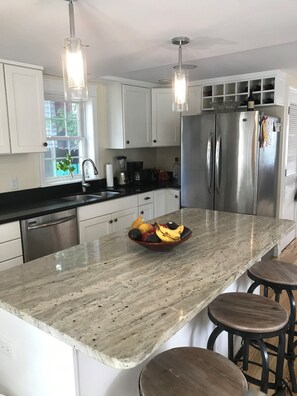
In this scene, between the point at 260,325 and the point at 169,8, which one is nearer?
the point at 260,325

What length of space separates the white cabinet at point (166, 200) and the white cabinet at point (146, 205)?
0.28ft

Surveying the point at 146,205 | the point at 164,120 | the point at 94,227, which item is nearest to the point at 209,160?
the point at 146,205

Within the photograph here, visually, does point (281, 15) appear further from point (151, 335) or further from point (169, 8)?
point (151, 335)

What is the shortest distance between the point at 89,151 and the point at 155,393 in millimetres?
3352

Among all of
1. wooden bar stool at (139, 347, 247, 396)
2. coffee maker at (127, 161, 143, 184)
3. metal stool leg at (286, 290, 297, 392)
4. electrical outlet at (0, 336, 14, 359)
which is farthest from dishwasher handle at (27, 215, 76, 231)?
metal stool leg at (286, 290, 297, 392)

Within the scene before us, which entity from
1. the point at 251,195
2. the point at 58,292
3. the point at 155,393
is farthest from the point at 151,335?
the point at 251,195

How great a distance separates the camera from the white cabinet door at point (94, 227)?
3305 millimetres

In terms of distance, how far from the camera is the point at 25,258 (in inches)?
109

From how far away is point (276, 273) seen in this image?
207 cm

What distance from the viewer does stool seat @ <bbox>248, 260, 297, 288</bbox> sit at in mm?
1979

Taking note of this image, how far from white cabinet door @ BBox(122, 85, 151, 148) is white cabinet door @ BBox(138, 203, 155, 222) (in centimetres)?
81

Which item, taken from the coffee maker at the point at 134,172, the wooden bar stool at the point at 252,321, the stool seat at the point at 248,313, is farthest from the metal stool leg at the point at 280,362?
the coffee maker at the point at 134,172

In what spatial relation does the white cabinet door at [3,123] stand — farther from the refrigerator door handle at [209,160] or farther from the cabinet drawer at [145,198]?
the refrigerator door handle at [209,160]

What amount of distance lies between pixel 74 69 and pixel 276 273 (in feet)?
5.43
